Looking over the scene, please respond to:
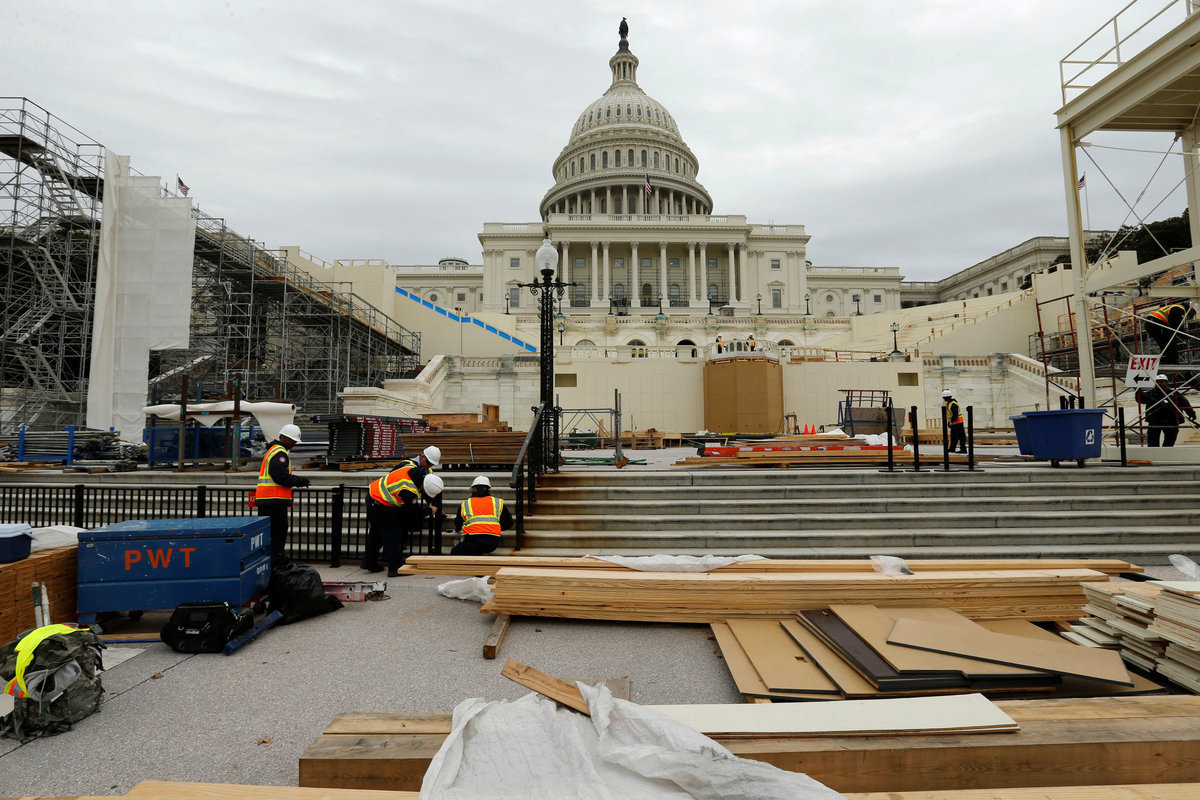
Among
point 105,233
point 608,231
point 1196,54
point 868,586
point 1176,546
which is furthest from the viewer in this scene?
point 608,231

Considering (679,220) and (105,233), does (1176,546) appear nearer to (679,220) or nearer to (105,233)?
(105,233)

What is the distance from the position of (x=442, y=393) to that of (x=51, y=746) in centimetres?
2602

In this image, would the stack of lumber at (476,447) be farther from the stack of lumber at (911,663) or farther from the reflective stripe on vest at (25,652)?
the reflective stripe on vest at (25,652)

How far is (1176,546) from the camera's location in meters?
7.96

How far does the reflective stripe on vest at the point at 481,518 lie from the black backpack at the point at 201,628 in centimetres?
254

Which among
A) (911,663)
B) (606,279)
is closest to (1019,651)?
(911,663)

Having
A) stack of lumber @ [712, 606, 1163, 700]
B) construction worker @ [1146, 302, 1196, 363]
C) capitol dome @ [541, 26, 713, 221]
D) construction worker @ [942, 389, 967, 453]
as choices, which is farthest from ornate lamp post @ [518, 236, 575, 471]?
capitol dome @ [541, 26, 713, 221]

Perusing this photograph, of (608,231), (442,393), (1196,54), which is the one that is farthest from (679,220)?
(1196,54)

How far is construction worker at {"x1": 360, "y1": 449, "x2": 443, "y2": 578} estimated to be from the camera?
7.30 metres

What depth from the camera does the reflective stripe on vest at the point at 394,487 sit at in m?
7.27

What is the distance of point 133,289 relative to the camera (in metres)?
23.9

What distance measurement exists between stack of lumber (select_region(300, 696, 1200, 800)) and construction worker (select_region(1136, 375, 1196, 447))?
1149 centimetres

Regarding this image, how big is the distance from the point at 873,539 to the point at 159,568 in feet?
25.6

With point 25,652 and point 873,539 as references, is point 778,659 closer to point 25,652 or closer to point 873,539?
point 873,539
